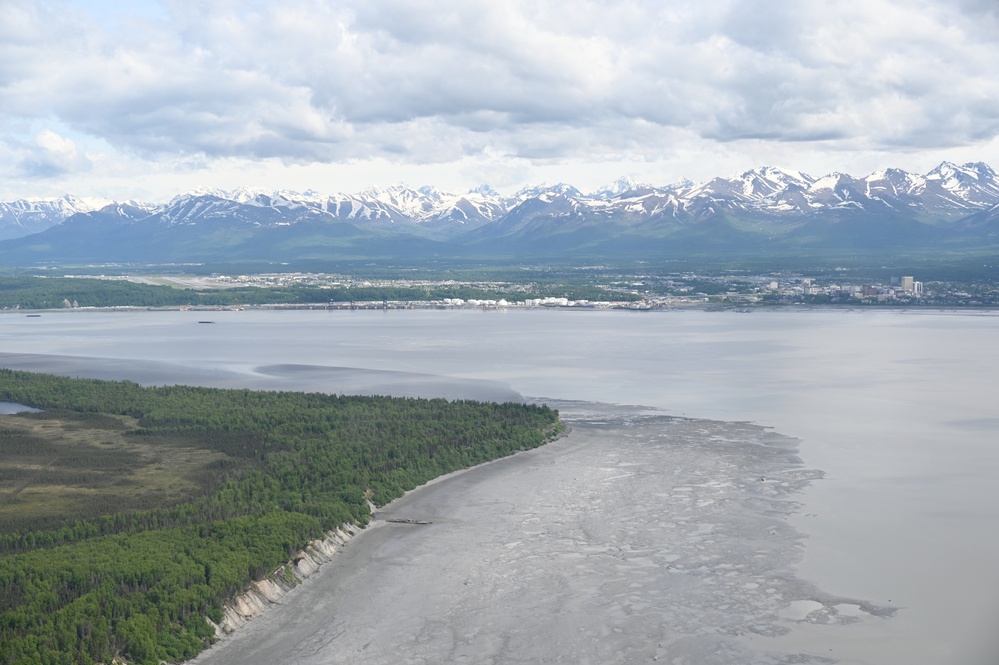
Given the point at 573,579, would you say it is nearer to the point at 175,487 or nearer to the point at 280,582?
the point at 280,582

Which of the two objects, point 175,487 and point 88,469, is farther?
point 88,469

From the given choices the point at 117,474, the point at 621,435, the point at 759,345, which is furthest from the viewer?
the point at 759,345

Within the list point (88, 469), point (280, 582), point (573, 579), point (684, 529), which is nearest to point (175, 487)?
point (88, 469)

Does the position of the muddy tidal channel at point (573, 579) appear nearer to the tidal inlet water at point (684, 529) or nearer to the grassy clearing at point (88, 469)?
the tidal inlet water at point (684, 529)

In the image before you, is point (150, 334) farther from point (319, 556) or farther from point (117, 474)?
point (319, 556)

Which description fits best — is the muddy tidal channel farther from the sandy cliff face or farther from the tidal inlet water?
the sandy cliff face

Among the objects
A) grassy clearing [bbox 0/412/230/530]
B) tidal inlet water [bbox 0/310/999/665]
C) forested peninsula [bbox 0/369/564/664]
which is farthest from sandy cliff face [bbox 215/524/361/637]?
grassy clearing [bbox 0/412/230/530]

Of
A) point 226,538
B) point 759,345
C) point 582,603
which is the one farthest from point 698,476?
point 759,345
